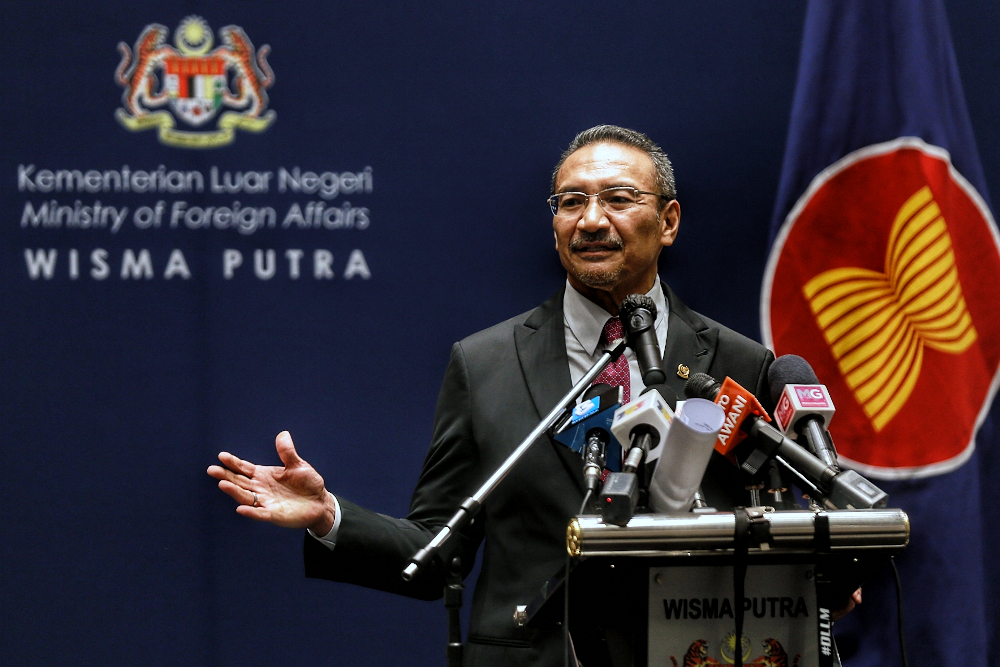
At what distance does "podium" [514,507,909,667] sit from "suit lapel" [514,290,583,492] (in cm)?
51

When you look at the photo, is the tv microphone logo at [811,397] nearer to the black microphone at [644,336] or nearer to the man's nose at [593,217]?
the black microphone at [644,336]

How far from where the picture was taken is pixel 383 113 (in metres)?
2.81

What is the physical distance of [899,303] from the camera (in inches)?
106

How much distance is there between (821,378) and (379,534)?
1.45 metres

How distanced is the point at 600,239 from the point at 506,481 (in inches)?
21.4

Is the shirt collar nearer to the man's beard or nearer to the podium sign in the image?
the man's beard

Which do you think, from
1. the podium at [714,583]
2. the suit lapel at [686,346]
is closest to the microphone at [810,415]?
the podium at [714,583]

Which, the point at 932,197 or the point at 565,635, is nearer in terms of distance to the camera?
the point at 565,635

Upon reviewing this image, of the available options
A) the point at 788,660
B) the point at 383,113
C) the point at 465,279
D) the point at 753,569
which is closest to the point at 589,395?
the point at 753,569

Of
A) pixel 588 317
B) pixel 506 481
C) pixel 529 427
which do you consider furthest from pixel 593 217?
pixel 506 481

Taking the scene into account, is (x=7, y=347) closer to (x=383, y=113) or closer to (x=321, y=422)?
(x=321, y=422)

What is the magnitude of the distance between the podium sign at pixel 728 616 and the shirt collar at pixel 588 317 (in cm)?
77

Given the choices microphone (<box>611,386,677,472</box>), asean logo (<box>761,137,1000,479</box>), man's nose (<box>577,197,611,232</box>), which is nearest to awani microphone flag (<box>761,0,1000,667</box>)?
asean logo (<box>761,137,1000,479</box>)

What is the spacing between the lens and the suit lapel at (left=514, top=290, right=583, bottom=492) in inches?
74.7
